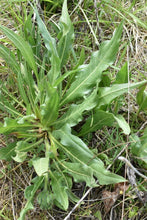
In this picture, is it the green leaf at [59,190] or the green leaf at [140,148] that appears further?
the green leaf at [140,148]

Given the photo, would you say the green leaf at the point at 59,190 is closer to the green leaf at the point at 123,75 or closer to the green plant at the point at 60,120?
the green plant at the point at 60,120

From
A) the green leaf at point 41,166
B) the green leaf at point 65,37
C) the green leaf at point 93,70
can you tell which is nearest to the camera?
the green leaf at point 41,166

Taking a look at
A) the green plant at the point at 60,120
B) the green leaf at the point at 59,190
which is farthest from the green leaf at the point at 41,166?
the green leaf at the point at 59,190

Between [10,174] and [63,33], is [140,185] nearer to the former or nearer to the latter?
[10,174]

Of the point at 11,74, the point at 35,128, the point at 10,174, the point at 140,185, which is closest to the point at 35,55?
the point at 11,74

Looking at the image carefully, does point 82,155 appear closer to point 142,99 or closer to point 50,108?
point 50,108

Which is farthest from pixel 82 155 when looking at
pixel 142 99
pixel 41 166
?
pixel 142 99

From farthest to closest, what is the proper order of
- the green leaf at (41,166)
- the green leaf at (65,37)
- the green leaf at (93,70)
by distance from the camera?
the green leaf at (65,37) < the green leaf at (93,70) < the green leaf at (41,166)
